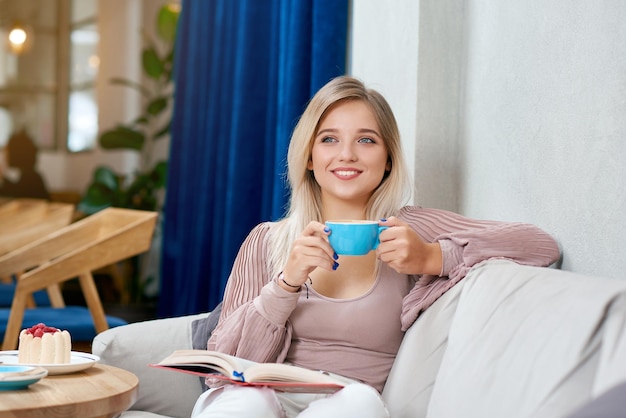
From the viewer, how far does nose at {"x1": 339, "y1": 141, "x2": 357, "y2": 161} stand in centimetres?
196

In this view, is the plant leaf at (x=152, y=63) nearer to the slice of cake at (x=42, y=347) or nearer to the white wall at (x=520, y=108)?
the white wall at (x=520, y=108)

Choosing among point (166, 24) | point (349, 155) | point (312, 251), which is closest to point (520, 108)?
point (349, 155)

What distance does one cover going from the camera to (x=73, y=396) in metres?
1.54

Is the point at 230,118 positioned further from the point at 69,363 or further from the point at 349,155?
the point at 69,363

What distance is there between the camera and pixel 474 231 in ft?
5.85

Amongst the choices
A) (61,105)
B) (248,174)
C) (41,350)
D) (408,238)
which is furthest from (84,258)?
(61,105)

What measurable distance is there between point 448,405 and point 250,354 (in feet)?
1.74

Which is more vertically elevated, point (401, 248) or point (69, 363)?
point (401, 248)

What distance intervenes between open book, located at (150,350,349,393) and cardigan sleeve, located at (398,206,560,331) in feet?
1.02

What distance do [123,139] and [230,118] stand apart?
7.90 ft

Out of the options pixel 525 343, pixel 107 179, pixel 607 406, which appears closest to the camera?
pixel 607 406

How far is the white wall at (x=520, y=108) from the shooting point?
156 cm

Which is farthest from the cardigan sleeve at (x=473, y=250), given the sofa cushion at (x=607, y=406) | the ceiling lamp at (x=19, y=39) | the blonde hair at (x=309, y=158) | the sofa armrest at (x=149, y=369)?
the ceiling lamp at (x=19, y=39)

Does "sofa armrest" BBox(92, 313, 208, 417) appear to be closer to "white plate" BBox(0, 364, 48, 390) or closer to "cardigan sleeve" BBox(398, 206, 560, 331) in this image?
"white plate" BBox(0, 364, 48, 390)
